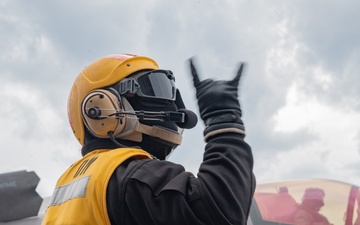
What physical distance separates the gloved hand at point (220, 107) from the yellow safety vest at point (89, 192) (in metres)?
0.36

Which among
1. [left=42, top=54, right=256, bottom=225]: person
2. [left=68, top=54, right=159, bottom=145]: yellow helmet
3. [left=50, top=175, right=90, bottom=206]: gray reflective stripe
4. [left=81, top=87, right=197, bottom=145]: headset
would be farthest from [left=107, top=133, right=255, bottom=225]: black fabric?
[left=68, top=54, right=159, bottom=145]: yellow helmet

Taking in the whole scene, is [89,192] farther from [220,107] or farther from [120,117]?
[220,107]

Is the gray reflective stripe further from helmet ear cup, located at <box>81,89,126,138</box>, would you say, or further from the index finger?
the index finger

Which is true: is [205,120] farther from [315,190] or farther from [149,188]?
[315,190]

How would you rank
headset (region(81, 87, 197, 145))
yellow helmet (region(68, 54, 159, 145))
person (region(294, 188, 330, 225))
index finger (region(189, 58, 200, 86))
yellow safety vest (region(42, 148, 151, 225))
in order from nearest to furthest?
1. yellow safety vest (region(42, 148, 151, 225))
2. index finger (region(189, 58, 200, 86))
3. headset (region(81, 87, 197, 145))
4. yellow helmet (region(68, 54, 159, 145))
5. person (region(294, 188, 330, 225))

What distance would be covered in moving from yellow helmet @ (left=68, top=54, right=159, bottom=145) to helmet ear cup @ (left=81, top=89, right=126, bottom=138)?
105mm

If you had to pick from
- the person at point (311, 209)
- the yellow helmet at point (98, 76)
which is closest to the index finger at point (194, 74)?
the yellow helmet at point (98, 76)

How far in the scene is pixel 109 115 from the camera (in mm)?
2709

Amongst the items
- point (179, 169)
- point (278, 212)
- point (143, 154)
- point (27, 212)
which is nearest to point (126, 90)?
point (143, 154)

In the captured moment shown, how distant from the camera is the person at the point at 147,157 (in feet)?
7.09

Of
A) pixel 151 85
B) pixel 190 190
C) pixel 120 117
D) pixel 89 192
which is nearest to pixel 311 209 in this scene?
pixel 151 85

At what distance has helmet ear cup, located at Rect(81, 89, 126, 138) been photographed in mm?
2711

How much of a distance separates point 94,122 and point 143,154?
0.43 m

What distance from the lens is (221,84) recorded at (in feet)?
7.86
